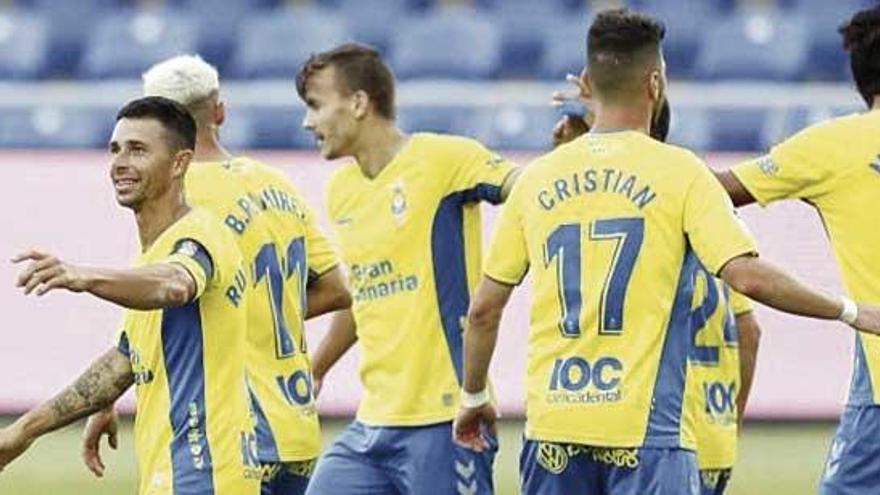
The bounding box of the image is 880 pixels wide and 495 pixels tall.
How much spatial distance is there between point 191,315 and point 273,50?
1013 cm

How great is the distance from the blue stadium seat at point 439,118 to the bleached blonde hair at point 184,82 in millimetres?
7550

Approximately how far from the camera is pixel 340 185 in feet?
27.9

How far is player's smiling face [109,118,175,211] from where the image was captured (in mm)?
6617

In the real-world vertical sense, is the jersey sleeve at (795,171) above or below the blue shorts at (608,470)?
above

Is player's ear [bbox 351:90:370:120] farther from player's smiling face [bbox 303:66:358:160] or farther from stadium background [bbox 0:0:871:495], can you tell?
stadium background [bbox 0:0:871:495]

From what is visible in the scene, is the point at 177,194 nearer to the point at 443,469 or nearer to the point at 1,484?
the point at 443,469

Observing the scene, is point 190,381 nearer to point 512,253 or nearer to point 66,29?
point 512,253

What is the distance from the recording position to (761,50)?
54.1 feet

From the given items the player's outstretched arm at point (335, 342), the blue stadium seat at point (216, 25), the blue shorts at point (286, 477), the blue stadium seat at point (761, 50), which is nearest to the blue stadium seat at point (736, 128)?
the blue stadium seat at point (761, 50)

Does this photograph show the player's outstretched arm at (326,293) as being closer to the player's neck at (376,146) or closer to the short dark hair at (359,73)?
the player's neck at (376,146)

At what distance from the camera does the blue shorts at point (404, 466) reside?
8.01m

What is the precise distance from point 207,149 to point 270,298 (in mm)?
539

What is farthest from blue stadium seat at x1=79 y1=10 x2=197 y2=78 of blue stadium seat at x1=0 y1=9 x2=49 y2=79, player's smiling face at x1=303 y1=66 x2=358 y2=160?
player's smiling face at x1=303 y1=66 x2=358 y2=160

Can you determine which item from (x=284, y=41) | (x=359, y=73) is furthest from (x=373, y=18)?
(x=359, y=73)
